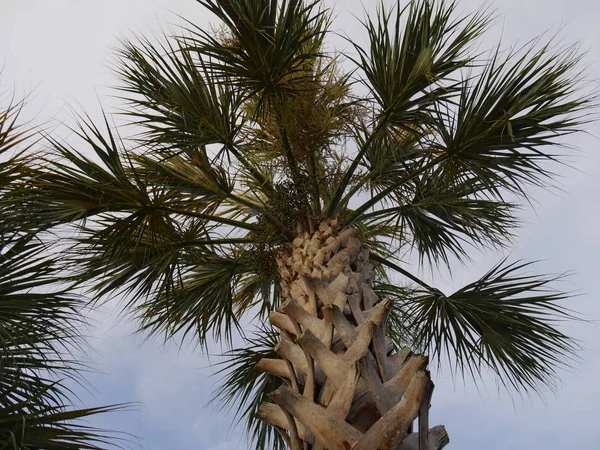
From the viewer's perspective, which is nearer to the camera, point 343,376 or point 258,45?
point 343,376

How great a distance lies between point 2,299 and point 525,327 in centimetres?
439

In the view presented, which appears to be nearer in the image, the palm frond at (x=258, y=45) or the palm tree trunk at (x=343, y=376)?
the palm tree trunk at (x=343, y=376)

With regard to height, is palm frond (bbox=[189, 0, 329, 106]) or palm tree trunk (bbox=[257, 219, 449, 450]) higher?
palm frond (bbox=[189, 0, 329, 106])

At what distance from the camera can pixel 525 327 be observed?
656cm

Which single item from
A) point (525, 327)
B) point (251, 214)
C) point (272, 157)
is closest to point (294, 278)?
point (272, 157)

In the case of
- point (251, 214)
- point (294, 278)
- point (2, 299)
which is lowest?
point (2, 299)

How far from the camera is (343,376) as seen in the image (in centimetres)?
411

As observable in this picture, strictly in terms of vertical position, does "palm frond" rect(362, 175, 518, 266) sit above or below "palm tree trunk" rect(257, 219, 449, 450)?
above

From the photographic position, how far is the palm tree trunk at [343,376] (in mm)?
3768

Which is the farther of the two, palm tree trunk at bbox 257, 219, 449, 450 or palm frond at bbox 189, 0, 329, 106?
palm frond at bbox 189, 0, 329, 106

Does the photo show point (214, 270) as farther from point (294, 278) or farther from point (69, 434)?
point (69, 434)

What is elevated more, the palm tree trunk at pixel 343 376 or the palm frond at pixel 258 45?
the palm frond at pixel 258 45

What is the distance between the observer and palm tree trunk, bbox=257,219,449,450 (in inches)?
148

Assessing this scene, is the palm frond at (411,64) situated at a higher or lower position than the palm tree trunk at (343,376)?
higher
